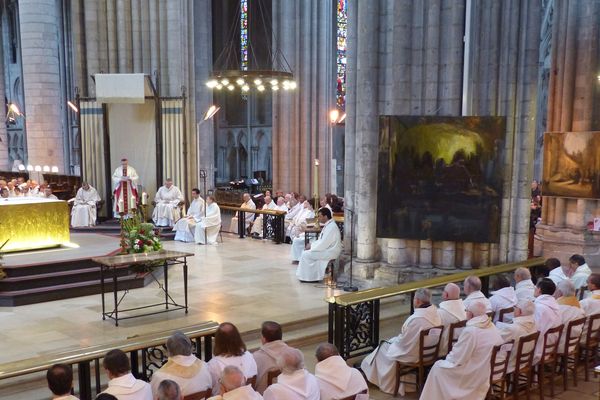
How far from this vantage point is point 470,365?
564 cm

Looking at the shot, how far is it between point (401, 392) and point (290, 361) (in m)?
2.46

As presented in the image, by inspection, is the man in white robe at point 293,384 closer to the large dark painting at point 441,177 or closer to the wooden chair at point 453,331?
the wooden chair at point 453,331

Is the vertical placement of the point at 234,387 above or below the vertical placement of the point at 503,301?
above

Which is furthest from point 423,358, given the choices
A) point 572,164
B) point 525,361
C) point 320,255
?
point 572,164

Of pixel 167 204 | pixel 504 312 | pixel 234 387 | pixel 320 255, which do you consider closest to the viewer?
pixel 234 387

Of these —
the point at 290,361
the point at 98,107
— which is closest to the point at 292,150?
the point at 98,107

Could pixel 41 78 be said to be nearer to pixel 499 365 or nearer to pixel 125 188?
pixel 125 188

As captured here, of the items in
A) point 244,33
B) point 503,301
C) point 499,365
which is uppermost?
point 244,33

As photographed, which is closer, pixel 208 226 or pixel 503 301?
pixel 503 301

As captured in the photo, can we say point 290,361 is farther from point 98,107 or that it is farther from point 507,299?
point 98,107

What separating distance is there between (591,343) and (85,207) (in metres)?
11.9

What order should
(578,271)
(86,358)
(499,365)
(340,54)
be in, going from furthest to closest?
(340,54) < (578,271) < (499,365) < (86,358)

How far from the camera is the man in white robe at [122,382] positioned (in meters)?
4.14

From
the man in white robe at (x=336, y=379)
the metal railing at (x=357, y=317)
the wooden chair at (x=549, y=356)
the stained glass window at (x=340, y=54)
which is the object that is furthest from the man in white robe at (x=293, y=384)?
the stained glass window at (x=340, y=54)
